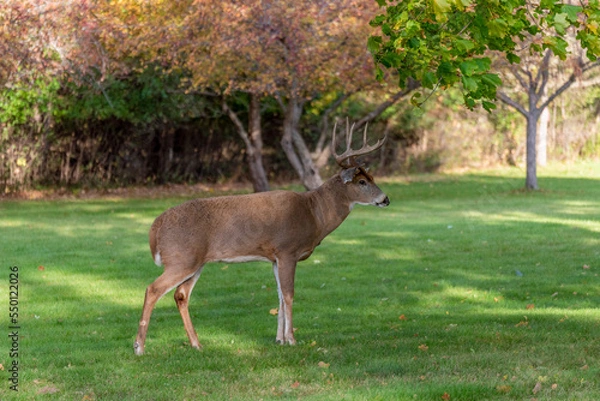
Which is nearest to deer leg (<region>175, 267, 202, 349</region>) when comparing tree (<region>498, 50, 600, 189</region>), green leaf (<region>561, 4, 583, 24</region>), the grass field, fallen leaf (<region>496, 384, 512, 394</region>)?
the grass field

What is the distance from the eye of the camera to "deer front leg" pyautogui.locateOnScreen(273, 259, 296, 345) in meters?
9.31

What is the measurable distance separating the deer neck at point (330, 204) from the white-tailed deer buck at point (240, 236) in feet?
0.03

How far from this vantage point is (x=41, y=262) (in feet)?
50.1

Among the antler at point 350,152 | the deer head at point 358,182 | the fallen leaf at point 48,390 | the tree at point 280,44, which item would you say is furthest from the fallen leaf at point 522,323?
the tree at point 280,44

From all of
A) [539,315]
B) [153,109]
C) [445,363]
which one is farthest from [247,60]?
[445,363]

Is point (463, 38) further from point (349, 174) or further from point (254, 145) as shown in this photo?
point (254, 145)

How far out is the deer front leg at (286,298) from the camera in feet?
30.6

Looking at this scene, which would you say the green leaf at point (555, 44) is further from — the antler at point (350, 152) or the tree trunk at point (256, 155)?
the tree trunk at point (256, 155)

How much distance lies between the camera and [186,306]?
368 inches

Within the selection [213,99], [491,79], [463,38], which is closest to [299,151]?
[213,99]

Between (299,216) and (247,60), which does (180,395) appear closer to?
(299,216)

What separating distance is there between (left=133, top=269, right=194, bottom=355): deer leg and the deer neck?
1.61 meters

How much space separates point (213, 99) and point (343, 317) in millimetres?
19610

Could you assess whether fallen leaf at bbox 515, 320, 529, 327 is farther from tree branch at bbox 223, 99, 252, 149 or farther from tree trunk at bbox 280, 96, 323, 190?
tree branch at bbox 223, 99, 252, 149
